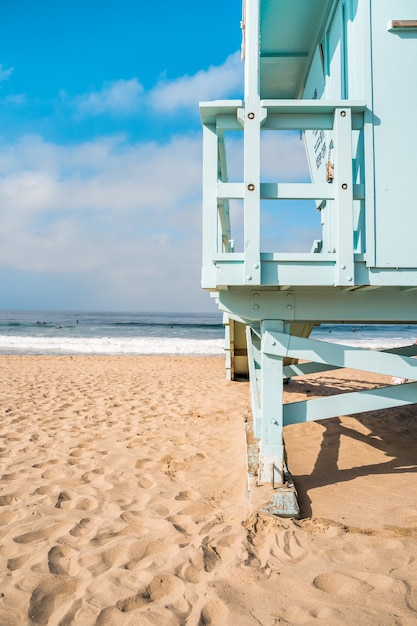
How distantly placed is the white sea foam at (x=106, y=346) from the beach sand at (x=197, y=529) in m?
17.5

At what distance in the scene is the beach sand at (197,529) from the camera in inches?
86.1

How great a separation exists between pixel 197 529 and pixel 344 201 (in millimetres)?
2589

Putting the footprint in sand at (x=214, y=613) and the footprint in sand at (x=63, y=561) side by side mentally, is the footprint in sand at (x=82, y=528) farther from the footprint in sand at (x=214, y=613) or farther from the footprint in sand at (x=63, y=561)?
the footprint in sand at (x=214, y=613)

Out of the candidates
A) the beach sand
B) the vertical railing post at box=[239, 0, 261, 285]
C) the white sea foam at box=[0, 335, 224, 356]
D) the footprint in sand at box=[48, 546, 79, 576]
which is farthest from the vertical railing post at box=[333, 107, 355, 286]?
the white sea foam at box=[0, 335, 224, 356]

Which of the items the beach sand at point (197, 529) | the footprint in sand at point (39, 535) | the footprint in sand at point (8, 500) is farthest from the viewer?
the footprint in sand at point (8, 500)

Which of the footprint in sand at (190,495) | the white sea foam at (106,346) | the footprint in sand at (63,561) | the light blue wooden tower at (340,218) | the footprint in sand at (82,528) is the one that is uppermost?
the light blue wooden tower at (340,218)

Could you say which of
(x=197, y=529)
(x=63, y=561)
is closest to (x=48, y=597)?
(x=63, y=561)

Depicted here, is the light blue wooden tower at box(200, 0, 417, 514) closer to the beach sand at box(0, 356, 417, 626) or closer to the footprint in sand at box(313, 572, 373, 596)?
the beach sand at box(0, 356, 417, 626)

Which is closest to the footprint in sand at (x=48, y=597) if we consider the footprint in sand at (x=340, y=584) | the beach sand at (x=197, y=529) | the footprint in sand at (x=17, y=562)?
the beach sand at (x=197, y=529)

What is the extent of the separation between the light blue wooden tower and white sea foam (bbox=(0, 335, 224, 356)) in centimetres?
1955

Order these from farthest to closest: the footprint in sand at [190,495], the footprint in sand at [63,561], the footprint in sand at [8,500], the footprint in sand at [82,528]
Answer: the footprint in sand at [190,495], the footprint in sand at [8,500], the footprint in sand at [82,528], the footprint in sand at [63,561]

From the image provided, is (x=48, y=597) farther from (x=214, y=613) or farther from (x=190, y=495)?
(x=190, y=495)

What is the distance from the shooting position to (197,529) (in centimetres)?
306

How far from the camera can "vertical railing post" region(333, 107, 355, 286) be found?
114 inches
